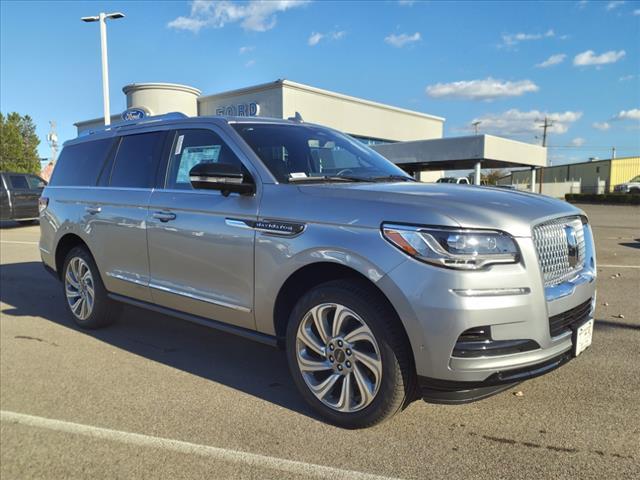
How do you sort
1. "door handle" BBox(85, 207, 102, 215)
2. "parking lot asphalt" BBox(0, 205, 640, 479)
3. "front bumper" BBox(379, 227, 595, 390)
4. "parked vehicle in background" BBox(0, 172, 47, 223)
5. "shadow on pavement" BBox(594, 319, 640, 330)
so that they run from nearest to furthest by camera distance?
1. "front bumper" BBox(379, 227, 595, 390)
2. "parking lot asphalt" BBox(0, 205, 640, 479)
3. "door handle" BBox(85, 207, 102, 215)
4. "shadow on pavement" BBox(594, 319, 640, 330)
5. "parked vehicle in background" BBox(0, 172, 47, 223)

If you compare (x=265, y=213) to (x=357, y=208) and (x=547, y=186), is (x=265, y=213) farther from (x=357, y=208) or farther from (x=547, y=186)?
(x=547, y=186)

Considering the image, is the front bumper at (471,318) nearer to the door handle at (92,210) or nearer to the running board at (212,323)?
the running board at (212,323)

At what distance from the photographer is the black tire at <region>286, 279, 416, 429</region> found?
9.52 feet

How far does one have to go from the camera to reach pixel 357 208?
3035 mm

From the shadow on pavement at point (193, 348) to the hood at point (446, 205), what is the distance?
145 cm

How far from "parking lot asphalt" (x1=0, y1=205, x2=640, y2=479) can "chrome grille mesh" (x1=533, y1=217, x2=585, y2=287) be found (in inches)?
36.7

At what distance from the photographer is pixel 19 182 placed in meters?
18.7

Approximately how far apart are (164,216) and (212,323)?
96 centimetres

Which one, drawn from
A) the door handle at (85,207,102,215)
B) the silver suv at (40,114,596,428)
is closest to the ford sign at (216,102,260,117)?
the door handle at (85,207,102,215)

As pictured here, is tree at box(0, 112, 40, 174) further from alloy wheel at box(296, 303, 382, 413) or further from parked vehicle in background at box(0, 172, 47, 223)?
alloy wheel at box(296, 303, 382, 413)

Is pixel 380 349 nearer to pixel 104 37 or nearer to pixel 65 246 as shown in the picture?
pixel 65 246

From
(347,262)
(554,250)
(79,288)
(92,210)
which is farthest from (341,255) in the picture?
(79,288)

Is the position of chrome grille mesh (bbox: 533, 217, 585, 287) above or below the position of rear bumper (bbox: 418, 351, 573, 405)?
above

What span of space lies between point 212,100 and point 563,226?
3134cm
